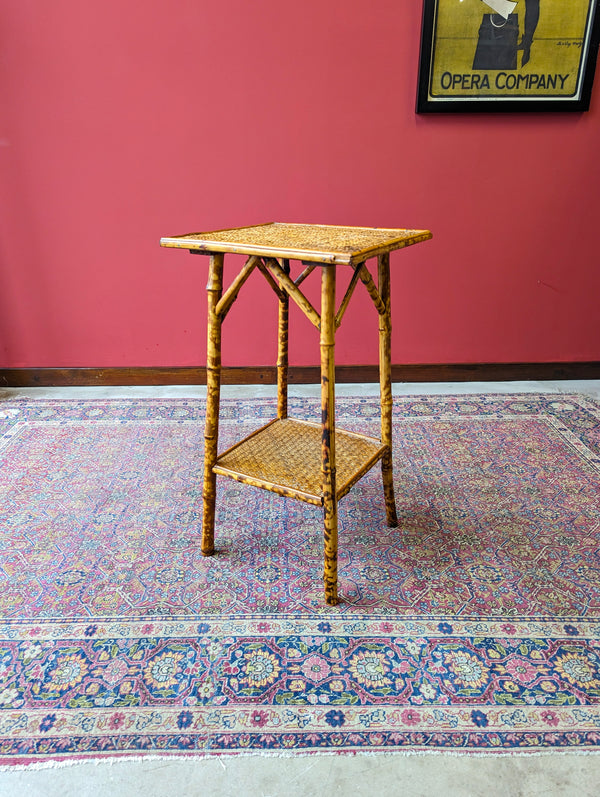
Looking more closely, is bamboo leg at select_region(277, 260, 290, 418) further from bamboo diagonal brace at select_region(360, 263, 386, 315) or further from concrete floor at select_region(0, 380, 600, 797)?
concrete floor at select_region(0, 380, 600, 797)

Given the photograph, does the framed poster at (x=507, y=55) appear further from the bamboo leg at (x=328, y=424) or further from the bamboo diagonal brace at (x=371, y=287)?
the bamboo leg at (x=328, y=424)

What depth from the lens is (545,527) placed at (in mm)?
1897

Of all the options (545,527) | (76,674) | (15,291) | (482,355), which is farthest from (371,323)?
(76,674)

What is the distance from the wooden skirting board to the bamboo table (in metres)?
1.14

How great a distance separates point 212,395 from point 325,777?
0.97 meters

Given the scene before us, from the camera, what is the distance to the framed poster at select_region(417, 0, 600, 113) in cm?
252

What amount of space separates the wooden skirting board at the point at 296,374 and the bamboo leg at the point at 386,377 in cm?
132

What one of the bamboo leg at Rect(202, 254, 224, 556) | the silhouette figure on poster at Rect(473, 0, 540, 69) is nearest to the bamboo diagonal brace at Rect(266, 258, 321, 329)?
the bamboo leg at Rect(202, 254, 224, 556)

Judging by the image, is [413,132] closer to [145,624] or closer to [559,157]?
[559,157]

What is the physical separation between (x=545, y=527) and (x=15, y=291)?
280 centimetres

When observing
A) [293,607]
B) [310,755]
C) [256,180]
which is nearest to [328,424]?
[293,607]

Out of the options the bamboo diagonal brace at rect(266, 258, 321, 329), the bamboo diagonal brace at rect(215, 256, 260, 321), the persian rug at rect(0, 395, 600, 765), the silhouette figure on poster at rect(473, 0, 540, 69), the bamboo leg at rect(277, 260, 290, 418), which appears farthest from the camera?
the silhouette figure on poster at rect(473, 0, 540, 69)

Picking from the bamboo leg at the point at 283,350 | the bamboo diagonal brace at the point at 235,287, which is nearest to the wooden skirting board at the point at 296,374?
the bamboo leg at the point at 283,350

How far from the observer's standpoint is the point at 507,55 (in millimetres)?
2574
